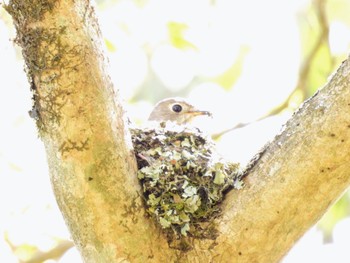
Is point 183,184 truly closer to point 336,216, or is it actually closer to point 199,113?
point 199,113

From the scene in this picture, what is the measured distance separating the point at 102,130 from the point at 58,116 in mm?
199

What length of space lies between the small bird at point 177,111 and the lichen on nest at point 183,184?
2.21m

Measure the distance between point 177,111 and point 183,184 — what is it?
9.24 ft

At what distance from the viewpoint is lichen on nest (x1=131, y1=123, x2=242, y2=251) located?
3248mm

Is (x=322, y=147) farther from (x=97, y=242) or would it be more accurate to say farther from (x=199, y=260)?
(x=97, y=242)

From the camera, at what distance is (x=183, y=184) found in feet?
11.4

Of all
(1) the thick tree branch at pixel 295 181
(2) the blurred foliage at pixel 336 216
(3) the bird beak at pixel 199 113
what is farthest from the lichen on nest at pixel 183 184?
(2) the blurred foliage at pixel 336 216

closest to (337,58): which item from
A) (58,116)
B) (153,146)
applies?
(153,146)

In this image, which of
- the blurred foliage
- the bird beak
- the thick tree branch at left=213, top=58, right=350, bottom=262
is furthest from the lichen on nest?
the blurred foliage

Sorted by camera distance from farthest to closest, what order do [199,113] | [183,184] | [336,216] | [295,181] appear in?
1. [199,113]
2. [336,216]
3. [183,184]
4. [295,181]

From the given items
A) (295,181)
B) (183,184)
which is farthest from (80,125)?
(295,181)

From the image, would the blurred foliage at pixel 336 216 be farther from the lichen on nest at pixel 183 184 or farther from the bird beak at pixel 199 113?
the lichen on nest at pixel 183 184

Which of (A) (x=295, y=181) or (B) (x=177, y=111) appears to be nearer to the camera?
(A) (x=295, y=181)

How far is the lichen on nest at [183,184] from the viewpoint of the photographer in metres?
3.25
